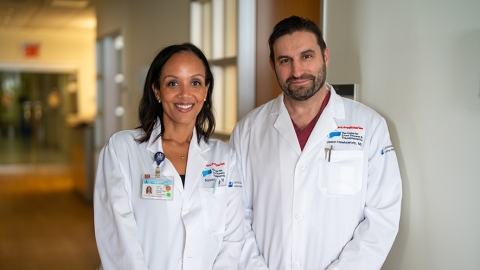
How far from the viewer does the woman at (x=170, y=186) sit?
188 centimetres

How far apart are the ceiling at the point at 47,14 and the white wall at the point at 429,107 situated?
21.0 ft

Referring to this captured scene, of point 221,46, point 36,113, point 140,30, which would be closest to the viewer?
point 221,46

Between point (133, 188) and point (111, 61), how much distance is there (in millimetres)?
5377

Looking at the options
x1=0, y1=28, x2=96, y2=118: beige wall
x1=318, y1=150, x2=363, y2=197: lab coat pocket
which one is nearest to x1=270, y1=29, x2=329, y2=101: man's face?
x1=318, y1=150, x2=363, y2=197: lab coat pocket

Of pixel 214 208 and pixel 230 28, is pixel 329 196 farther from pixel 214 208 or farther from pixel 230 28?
pixel 230 28

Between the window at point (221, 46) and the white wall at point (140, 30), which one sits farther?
the white wall at point (140, 30)

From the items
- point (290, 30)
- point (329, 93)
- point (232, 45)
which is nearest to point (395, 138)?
point (329, 93)

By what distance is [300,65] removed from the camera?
78.2 inches

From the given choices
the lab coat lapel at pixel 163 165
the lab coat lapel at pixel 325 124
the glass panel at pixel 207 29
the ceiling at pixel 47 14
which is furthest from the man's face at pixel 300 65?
the ceiling at pixel 47 14

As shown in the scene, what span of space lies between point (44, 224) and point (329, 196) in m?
5.09

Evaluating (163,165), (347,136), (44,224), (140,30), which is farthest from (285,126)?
(44,224)

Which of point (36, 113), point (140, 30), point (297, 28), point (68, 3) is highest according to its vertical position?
point (68, 3)

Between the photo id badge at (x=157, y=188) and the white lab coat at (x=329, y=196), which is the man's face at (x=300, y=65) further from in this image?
the photo id badge at (x=157, y=188)

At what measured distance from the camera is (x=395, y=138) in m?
2.07
